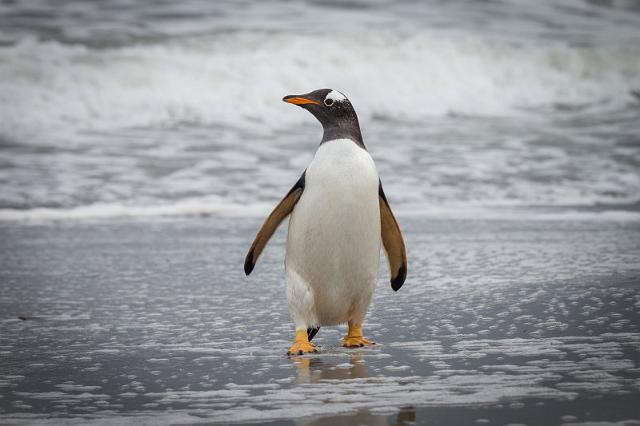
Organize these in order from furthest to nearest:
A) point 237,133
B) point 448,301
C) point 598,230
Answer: point 237,133, point 598,230, point 448,301

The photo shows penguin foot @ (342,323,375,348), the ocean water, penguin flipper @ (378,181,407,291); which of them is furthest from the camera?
the ocean water

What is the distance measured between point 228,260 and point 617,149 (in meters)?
7.21

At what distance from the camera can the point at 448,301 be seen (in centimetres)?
453

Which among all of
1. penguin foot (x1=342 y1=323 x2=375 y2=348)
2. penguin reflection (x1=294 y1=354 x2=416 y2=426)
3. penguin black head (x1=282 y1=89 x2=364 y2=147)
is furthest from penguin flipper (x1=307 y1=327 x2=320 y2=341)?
penguin black head (x1=282 y1=89 x2=364 y2=147)

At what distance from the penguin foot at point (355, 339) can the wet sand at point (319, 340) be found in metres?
0.06

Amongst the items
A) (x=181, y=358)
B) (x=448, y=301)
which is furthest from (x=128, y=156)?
(x=181, y=358)

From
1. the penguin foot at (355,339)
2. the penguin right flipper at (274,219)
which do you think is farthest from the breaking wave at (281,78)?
the penguin foot at (355,339)

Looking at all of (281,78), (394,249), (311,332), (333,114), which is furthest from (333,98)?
(281,78)

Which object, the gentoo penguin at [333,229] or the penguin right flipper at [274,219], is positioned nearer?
the gentoo penguin at [333,229]

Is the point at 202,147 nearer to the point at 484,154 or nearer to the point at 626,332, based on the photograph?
the point at 484,154

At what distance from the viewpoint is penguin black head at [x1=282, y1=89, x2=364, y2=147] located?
12.4ft

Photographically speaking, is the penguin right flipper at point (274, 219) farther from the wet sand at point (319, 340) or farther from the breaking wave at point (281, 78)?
the breaking wave at point (281, 78)

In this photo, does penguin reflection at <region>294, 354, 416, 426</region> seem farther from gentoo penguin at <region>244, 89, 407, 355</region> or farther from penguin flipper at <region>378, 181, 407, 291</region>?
penguin flipper at <region>378, 181, 407, 291</region>

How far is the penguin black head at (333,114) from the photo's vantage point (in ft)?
12.4
